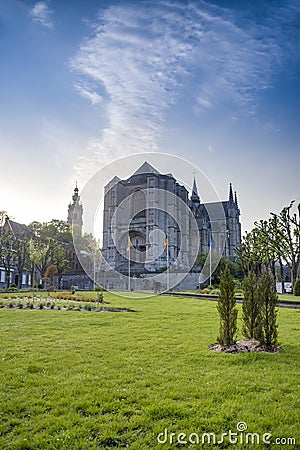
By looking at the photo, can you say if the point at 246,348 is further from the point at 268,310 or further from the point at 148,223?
the point at 148,223

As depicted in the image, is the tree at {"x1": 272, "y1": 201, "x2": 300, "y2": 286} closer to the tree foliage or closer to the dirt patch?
the tree foliage

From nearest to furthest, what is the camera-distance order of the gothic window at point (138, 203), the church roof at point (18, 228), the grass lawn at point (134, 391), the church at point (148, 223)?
1. the grass lawn at point (134, 391)
2. the church roof at point (18, 228)
3. the church at point (148, 223)
4. the gothic window at point (138, 203)

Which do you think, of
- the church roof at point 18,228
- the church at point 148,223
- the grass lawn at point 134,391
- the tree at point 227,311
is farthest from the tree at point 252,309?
the church roof at point 18,228

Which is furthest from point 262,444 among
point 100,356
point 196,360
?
point 100,356

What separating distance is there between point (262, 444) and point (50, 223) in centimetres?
6342

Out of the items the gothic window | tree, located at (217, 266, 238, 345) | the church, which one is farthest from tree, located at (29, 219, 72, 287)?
tree, located at (217, 266, 238, 345)

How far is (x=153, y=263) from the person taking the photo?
63.4m

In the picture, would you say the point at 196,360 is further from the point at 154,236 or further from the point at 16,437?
the point at 154,236

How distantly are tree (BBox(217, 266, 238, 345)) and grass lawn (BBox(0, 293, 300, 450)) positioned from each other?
577 millimetres

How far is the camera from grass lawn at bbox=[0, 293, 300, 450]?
4.22m

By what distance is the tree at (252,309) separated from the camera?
854cm

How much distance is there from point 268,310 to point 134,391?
4281mm

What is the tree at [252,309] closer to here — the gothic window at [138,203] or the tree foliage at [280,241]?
the tree foliage at [280,241]

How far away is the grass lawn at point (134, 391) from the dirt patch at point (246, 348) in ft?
0.95
